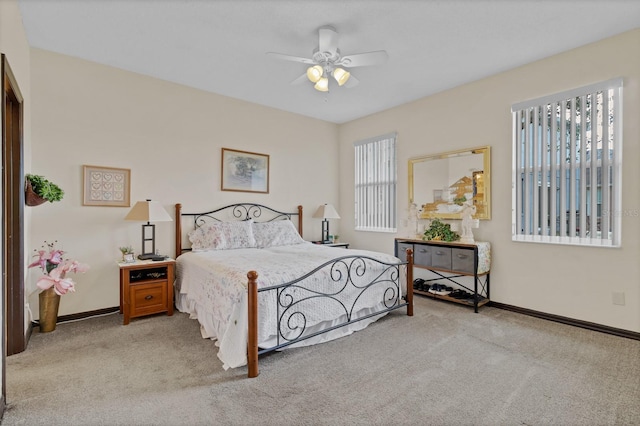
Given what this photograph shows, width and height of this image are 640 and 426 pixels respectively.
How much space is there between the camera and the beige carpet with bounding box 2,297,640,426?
187cm

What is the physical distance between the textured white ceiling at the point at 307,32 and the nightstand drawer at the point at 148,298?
8.25 ft

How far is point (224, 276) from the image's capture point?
2752mm

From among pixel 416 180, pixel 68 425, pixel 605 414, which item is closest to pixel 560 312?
pixel 605 414

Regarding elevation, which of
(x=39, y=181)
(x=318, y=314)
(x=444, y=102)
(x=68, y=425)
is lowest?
(x=68, y=425)

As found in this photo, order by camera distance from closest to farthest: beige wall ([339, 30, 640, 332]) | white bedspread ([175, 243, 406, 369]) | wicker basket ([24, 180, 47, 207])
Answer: white bedspread ([175, 243, 406, 369])
wicker basket ([24, 180, 47, 207])
beige wall ([339, 30, 640, 332])

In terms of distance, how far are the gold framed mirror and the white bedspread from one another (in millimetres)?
1389

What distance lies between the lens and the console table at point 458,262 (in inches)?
148

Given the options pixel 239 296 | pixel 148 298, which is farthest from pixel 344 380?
pixel 148 298

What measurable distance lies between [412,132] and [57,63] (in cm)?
451

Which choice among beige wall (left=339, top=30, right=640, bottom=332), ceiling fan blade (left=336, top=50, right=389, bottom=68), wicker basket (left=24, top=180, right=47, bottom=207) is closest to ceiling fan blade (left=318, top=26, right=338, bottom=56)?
ceiling fan blade (left=336, top=50, right=389, bottom=68)

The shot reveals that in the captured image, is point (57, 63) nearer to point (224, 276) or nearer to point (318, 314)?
point (224, 276)

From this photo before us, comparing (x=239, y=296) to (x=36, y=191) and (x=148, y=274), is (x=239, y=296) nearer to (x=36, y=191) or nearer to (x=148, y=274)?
(x=148, y=274)

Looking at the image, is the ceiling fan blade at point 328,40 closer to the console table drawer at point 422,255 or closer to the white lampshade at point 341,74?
the white lampshade at point 341,74

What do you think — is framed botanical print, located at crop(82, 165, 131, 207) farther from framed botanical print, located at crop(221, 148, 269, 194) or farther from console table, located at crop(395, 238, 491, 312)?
console table, located at crop(395, 238, 491, 312)
